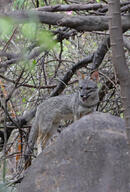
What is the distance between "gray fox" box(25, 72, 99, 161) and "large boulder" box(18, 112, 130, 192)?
7.80 ft

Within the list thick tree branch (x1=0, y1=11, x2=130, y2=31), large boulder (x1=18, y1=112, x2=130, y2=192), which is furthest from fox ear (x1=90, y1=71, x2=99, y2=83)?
thick tree branch (x1=0, y1=11, x2=130, y2=31)

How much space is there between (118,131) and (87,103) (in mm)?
2545

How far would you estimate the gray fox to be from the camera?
589cm

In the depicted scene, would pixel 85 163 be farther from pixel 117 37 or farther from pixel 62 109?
pixel 62 109

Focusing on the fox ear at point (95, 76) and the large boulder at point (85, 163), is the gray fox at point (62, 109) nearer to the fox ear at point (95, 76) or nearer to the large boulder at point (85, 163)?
the fox ear at point (95, 76)

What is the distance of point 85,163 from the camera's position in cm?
320

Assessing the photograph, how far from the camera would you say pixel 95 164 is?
3.19 meters

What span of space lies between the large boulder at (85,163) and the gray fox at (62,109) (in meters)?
2.38

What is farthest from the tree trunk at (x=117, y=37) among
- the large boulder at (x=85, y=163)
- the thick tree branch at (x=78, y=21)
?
the large boulder at (x=85, y=163)

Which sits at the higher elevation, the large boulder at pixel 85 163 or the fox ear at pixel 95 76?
the fox ear at pixel 95 76

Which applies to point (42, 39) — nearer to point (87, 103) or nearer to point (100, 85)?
point (87, 103)

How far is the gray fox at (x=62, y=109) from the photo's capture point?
A: 5.89m

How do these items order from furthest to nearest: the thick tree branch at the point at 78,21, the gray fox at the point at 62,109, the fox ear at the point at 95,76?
the gray fox at the point at 62,109 < the fox ear at the point at 95,76 < the thick tree branch at the point at 78,21

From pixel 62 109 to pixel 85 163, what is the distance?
3.09 metres
